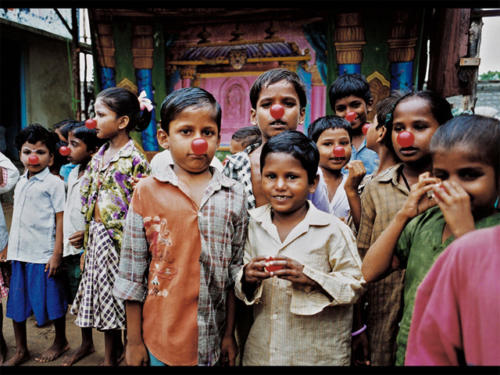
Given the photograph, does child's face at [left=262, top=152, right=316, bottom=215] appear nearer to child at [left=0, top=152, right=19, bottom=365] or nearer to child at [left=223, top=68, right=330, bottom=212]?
Result: child at [left=223, top=68, right=330, bottom=212]

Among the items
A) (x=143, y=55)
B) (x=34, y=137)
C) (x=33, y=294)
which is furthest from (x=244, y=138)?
(x=143, y=55)

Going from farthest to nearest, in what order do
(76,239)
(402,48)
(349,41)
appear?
(349,41) < (402,48) < (76,239)

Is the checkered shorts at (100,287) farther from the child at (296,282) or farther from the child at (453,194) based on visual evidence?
the child at (453,194)

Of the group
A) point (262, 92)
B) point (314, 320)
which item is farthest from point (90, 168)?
point (314, 320)

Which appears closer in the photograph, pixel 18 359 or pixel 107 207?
pixel 107 207

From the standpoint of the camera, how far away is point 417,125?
165 cm

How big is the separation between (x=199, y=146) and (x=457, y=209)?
962mm

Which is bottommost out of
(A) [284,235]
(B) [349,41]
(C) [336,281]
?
(C) [336,281]

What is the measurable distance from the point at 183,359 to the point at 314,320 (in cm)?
56

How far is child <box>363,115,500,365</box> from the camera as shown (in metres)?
1.12

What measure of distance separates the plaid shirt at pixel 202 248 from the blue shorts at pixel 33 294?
5.08 ft

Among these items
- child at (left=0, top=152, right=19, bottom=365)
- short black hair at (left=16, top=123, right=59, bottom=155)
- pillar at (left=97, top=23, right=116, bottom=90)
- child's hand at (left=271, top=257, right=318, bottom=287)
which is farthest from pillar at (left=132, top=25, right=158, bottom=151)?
child's hand at (left=271, top=257, right=318, bottom=287)

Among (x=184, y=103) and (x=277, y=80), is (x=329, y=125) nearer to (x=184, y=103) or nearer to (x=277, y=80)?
(x=277, y=80)

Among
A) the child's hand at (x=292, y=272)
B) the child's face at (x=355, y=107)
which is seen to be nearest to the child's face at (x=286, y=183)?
the child's hand at (x=292, y=272)
